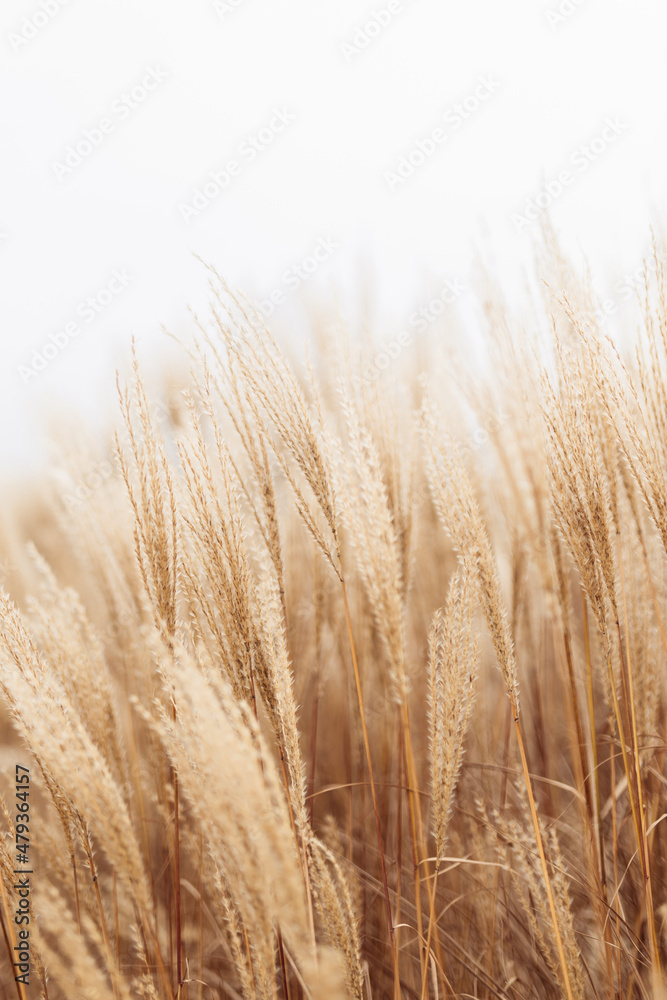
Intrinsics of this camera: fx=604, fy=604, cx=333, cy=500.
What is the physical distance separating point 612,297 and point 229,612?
1.70 metres

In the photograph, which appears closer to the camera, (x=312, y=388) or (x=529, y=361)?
(x=312, y=388)

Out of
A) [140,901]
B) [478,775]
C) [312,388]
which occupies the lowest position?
[478,775]

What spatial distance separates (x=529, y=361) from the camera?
54.2 inches

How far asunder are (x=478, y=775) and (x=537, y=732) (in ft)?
0.99

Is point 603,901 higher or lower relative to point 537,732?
lower

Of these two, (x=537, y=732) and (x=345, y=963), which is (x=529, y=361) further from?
(x=537, y=732)

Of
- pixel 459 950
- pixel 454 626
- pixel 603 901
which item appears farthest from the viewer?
pixel 459 950

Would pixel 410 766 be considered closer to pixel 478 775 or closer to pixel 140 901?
pixel 140 901

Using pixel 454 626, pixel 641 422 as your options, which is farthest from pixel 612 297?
pixel 454 626

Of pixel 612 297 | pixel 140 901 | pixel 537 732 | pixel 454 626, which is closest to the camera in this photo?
pixel 140 901

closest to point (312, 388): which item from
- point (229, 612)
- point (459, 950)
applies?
point (229, 612)

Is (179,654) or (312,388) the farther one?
(312,388)

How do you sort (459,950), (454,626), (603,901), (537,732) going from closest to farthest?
(454,626) → (603,901) → (459,950) → (537,732)

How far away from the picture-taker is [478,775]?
2.36 metres
